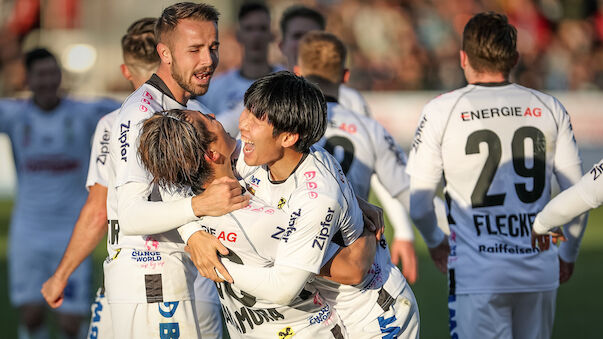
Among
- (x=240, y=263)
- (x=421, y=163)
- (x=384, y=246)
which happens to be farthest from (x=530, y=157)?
(x=240, y=263)

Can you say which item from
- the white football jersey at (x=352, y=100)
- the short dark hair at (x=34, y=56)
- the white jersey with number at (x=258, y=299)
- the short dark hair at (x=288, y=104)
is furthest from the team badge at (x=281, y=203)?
the short dark hair at (x=34, y=56)

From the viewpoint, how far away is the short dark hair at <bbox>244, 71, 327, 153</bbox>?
382 cm

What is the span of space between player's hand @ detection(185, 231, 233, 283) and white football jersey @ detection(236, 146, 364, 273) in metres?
0.27

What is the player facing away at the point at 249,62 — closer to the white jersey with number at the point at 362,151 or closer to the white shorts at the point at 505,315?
the white jersey with number at the point at 362,151

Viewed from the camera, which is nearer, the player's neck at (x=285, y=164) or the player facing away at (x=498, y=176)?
the player's neck at (x=285, y=164)

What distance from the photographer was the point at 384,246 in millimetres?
4430

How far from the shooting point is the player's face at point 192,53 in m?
4.50

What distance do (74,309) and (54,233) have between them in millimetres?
841

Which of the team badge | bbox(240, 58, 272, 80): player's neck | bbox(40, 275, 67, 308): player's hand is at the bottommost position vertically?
bbox(40, 275, 67, 308): player's hand

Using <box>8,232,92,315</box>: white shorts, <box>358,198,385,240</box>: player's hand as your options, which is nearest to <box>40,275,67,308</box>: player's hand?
<box>358,198,385,240</box>: player's hand

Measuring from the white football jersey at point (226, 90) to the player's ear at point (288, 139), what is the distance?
410 cm

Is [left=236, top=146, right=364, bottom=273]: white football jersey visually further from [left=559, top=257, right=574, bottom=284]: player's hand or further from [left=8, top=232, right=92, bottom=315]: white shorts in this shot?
[left=8, top=232, right=92, bottom=315]: white shorts

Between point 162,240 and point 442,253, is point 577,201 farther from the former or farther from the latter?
point 162,240

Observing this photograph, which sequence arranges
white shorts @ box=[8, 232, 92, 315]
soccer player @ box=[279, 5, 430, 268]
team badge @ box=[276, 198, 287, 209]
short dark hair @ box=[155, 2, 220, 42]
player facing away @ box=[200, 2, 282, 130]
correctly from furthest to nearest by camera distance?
1. player facing away @ box=[200, 2, 282, 130]
2. white shorts @ box=[8, 232, 92, 315]
3. soccer player @ box=[279, 5, 430, 268]
4. short dark hair @ box=[155, 2, 220, 42]
5. team badge @ box=[276, 198, 287, 209]
